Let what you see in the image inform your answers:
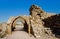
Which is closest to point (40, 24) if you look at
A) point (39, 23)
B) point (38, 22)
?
point (39, 23)

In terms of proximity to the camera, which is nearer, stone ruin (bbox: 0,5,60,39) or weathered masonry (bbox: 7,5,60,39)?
stone ruin (bbox: 0,5,60,39)

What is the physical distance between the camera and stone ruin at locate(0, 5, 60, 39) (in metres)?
22.7

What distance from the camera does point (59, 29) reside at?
23672mm

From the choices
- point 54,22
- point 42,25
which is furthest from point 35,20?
point 54,22

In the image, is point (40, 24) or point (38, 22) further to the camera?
point (38, 22)

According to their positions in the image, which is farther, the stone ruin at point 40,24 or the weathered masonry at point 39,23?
the weathered masonry at point 39,23

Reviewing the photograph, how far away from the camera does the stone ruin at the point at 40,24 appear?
74.4 feet

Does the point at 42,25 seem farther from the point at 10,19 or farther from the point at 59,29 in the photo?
the point at 10,19

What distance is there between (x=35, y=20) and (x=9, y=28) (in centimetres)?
657

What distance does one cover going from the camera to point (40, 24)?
27.8 meters

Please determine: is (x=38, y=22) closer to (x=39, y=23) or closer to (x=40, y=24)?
(x=39, y=23)

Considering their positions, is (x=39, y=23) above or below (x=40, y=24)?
above

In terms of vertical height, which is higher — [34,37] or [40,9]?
[40,9]

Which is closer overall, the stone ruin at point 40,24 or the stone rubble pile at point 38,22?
the stone ruin at point 40,24
